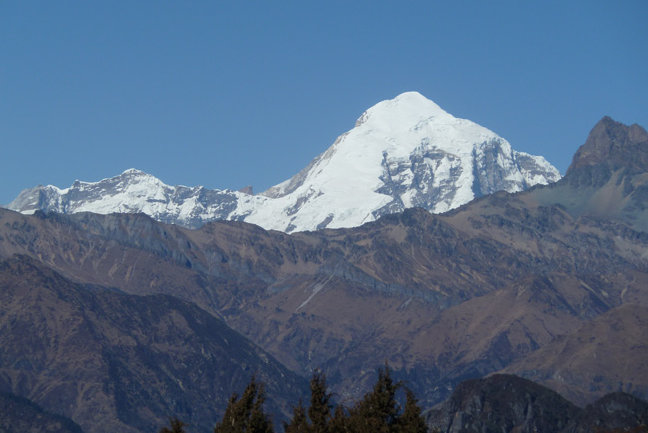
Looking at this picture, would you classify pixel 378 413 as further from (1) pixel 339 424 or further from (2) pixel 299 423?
(2) pixel 299 423

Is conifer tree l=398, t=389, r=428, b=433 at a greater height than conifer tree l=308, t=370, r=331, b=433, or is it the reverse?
conifer tree l=308, t=370, r=331, b=433

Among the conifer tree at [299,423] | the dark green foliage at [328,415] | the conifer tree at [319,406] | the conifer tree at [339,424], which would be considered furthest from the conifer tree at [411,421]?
the conifer tree at [299,423]

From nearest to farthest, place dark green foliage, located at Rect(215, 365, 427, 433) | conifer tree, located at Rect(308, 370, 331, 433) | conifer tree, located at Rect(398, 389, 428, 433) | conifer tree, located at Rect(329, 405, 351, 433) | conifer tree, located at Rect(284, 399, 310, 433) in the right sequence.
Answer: dark green foliage, located at Rect(215, 365, 427, 433) < conifer tree, located at Rect(398, 389, 428, 433) < conifer tree, located at Rect(329, 405, 351, 433) < conifer tree, located at Rect(284, 399, 310, 433) < conifer tree, located at Rect(308, 370, 331, 433)

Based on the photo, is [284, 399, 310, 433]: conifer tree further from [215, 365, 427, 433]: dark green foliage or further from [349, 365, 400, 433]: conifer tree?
[349, 365, 400, 433]: conifer tree

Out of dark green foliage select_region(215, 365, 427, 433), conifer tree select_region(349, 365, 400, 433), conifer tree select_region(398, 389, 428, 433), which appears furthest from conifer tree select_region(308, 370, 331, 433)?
conifer tree select_region(398, 389, 428, 433)

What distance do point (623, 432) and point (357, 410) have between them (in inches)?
1128

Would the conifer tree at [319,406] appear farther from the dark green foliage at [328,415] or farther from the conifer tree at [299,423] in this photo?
the conifer tree at [299,423]

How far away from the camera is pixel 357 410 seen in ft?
404

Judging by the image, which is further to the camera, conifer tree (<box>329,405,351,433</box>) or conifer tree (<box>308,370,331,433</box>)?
conifer tree (<box>308,370,331,433</box>)

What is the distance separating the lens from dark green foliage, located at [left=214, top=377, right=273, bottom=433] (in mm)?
104688

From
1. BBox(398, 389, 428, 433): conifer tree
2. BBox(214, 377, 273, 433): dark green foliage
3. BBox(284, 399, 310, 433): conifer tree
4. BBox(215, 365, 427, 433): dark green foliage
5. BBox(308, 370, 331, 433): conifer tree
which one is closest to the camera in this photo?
BBox(214, 377, 273, 433): dark green foliage

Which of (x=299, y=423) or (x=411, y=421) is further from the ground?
(x=299, y=423)

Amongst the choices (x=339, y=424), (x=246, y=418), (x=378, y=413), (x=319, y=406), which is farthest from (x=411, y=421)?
(x=246, y=418)

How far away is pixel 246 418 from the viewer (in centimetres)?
10731
